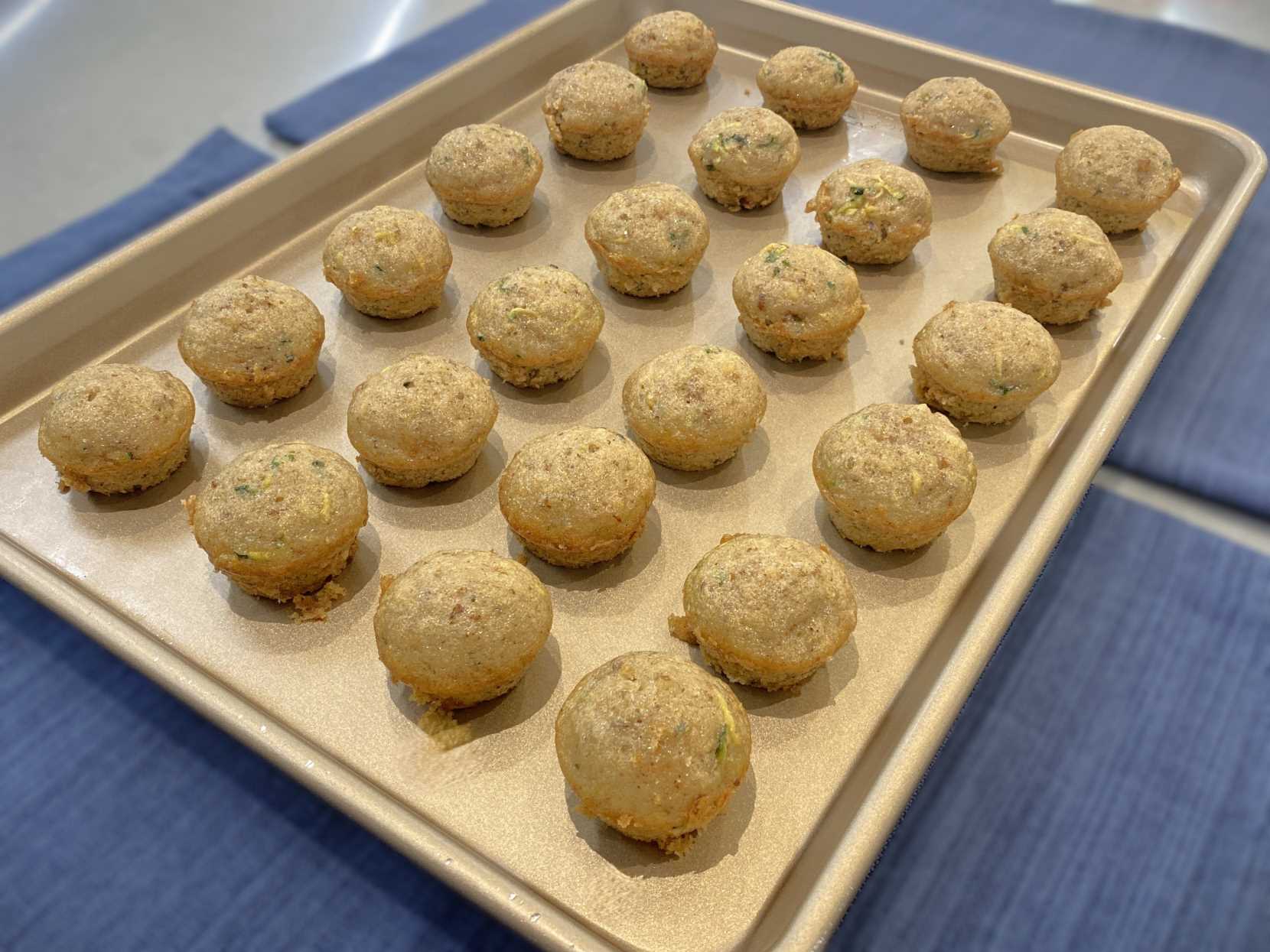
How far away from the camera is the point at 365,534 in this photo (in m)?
2.37

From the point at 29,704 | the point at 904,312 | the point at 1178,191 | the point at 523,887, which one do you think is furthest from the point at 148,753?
the point at 1178,191

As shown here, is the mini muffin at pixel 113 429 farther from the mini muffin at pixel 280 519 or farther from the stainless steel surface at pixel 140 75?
the stainless steel surface at pixel 140 75

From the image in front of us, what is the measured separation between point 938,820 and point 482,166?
227 cm

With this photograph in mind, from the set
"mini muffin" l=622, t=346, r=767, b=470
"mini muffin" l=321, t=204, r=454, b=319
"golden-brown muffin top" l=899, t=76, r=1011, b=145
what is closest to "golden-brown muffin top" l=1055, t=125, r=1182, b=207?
"golden-brown muffin top" l=899, t=76, r=1011, b=145

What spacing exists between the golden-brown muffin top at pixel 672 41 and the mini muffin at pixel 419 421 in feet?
6.12

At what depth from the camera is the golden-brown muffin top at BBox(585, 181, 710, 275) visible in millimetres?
2820

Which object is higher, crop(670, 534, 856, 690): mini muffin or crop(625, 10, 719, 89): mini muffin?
crop(625, 10, 719, 89): mini muffin

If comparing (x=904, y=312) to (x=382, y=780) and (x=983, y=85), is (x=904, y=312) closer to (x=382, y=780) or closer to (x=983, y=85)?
(x=983, y=85)

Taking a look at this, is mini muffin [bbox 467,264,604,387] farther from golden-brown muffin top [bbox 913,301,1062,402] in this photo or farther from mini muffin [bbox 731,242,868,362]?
golden-brown muffin top [bbox 913,301,1062,402]

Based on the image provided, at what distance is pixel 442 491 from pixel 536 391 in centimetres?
43

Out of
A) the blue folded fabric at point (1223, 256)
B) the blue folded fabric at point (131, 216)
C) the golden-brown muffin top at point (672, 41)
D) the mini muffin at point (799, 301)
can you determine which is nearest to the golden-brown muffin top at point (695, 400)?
the mini muffin at point (799, 301)

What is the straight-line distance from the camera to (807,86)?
3.45 metres

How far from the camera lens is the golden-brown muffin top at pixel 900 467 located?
221 centimetres

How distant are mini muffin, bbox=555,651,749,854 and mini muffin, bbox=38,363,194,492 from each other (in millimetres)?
1257
